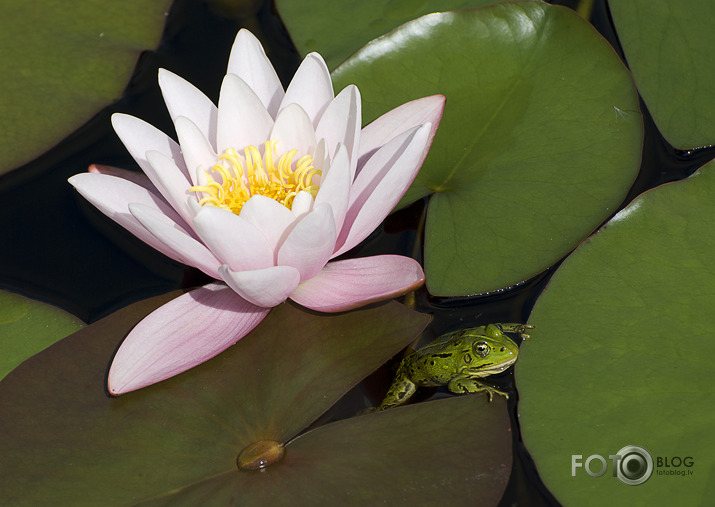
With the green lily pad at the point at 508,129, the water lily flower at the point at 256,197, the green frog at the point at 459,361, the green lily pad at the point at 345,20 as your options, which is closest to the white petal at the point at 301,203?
the water lily flower at the point at 256,197

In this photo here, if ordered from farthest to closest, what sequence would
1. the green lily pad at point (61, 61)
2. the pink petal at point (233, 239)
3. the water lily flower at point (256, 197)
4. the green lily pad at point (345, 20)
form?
the green lily pad at point (345, 20), the green lily pad at point (61, 61), the water lily flower at point (256, 197), the pink petal at point (233, 239)

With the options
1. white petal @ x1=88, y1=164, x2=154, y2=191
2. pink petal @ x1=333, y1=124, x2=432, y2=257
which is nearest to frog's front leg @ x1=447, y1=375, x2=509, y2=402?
pink petal @ x1=333, y1=124, x2=432, y2=257

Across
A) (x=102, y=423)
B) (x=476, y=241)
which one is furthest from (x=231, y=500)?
(x=476, y=241)

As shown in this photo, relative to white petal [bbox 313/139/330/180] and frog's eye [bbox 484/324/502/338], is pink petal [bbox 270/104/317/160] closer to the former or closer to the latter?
white petal [bbox 313/139/330/180]

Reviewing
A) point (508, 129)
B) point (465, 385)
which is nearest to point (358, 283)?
point (465, 385)

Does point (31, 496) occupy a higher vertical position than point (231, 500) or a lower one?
higher

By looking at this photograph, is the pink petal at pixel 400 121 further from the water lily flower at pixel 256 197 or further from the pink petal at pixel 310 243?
the pink petal at pixel 310 243

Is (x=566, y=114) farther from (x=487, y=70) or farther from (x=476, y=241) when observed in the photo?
(x=476, y=241)
